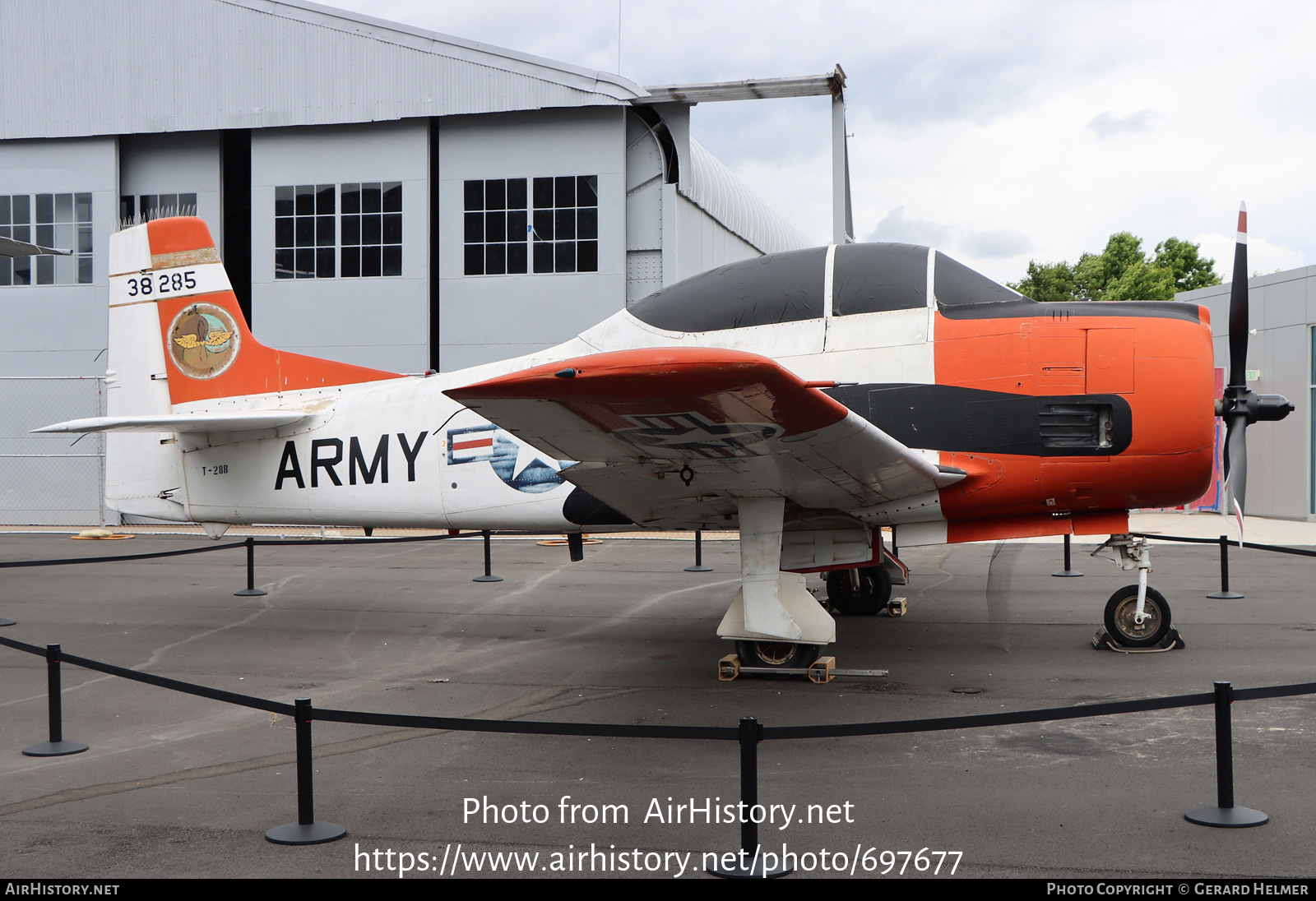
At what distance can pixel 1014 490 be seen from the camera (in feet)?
22.5

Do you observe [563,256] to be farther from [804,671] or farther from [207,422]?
[804,671]

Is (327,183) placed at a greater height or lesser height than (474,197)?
greater

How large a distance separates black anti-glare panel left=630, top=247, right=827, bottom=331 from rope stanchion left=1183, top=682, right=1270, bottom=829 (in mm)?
3892

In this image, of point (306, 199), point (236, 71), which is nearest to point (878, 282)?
point (306, 199)

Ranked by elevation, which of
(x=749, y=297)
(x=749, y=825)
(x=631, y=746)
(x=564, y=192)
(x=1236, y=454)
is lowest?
(x=631, y=746)

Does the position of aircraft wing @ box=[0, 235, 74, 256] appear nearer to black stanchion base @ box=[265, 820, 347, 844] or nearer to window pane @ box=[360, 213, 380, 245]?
window pane @ box=[360, 213, 380, 245]

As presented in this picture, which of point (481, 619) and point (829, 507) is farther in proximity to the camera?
point (481, 619)

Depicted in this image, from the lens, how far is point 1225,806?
4.17m

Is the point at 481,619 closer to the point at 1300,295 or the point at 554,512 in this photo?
the point at 554,512

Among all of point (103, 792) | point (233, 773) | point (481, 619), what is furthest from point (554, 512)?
Answer: point (103, 792)

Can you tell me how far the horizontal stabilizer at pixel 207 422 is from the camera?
27.0 feet

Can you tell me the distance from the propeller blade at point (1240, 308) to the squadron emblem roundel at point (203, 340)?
866cm

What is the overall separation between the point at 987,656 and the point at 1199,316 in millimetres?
2938

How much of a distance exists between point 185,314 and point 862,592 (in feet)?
23.6
